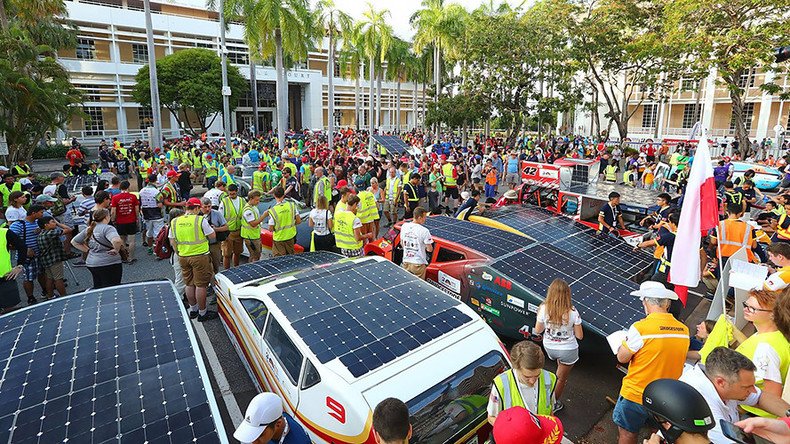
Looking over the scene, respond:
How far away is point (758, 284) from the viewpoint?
3.79 m

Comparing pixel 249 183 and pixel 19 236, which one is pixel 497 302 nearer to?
pixel 19 236


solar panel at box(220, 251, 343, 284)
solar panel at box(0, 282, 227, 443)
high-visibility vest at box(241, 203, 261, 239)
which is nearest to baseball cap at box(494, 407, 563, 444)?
solar panel at box(0, 282, 227, 443)

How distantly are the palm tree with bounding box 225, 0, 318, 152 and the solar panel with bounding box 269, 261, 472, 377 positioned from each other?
64.6 feet

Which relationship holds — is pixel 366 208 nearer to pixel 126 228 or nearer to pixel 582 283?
pixel 582 283

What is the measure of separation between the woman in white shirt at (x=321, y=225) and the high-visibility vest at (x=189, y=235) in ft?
6.45

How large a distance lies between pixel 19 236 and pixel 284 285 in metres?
4.61

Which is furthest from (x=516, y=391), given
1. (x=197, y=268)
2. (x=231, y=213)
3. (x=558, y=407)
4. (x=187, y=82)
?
(x=187, y=82)

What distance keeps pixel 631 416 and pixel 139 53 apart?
183 ft

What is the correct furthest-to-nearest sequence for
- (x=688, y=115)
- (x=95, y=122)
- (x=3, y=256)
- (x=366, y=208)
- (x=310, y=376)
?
(x=95, y=122), (x=688, y=115), (x=366, y=208), (x=3, y=256), (x=310, y=376)

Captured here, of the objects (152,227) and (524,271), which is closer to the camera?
(524,271)

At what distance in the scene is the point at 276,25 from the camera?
21.5 meters

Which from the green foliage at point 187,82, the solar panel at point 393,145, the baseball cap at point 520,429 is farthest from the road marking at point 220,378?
the green foliage at point 187,82

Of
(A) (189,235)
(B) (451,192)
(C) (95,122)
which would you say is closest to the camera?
(A) (189,235)

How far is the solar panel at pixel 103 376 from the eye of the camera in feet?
8.99
